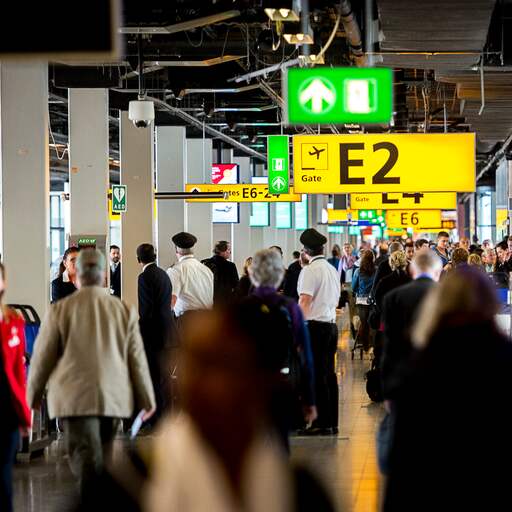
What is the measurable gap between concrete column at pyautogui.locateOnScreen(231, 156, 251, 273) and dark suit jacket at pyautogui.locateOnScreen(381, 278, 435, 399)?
2917 cm

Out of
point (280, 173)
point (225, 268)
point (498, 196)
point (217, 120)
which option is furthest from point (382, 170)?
point (498, 196)

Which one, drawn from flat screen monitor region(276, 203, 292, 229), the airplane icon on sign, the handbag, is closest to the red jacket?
the airplane icon on sign

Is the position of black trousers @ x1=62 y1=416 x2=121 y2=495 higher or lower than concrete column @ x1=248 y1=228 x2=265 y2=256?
lower

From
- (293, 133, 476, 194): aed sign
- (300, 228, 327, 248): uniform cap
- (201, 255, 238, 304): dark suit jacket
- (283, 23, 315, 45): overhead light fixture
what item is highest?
(283, 23, 315, 45): overhead light fixture

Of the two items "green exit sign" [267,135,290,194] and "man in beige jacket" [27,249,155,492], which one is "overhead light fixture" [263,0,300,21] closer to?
"man in beige jacket" [27,249,155,492]

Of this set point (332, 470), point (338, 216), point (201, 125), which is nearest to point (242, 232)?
→ point (338, 216)

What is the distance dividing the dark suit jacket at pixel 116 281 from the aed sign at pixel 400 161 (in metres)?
5.64

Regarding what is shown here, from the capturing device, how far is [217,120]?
29812mm

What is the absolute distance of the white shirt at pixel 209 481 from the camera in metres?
3.01

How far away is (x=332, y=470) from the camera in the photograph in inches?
405

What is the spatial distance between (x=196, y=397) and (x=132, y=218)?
19.5 metres

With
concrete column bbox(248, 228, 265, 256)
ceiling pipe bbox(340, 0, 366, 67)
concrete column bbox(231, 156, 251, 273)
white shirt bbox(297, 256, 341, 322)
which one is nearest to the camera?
white shirt bbox(297, 256, 341, 322)

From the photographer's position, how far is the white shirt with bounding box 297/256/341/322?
38.4ft

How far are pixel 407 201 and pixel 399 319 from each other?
2006cm
